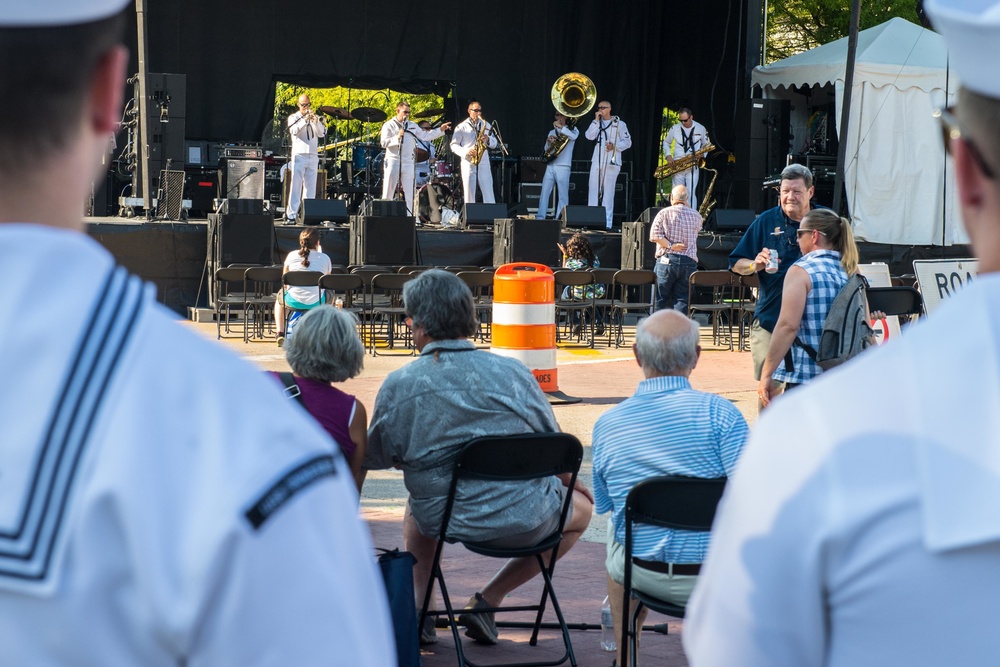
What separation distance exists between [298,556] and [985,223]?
624 mm

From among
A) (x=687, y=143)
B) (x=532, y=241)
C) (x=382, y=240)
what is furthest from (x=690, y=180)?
(x=382, y=240)

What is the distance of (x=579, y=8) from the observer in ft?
82.1

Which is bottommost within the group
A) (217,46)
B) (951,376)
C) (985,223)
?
(951,376)

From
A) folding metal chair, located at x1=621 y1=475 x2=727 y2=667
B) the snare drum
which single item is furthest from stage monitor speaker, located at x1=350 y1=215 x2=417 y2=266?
folding metal chair, located at x1=621 y1=475 x2=727 y2=667

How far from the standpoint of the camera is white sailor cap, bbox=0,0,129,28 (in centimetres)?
89

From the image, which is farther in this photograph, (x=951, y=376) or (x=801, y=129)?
(x=801, y=129)

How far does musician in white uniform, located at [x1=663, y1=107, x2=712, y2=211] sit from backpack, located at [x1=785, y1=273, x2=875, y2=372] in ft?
51.1

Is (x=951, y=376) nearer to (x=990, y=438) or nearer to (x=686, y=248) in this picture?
(x=990, y=438)

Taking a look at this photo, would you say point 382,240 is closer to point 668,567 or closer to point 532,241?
point 532,241

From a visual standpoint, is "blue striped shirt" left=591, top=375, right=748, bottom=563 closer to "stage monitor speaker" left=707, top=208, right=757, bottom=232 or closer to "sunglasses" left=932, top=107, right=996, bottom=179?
"sunglasses" left=932, top=107, right=996, bottom=179

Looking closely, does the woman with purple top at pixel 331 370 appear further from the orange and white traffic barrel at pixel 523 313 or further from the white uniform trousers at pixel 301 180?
the white uniform trousers at pixel 301 180

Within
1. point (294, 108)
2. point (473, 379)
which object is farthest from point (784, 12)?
point (473, 379)

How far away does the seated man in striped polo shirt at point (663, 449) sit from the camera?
4.00 m

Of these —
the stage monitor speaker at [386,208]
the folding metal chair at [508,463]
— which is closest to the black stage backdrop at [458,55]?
the stage monitor speaker at [386,208]
